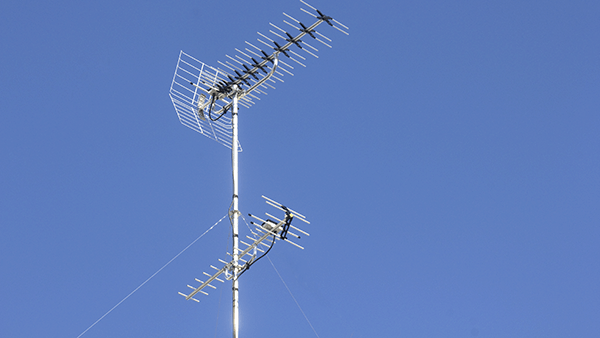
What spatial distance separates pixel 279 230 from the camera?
17.6 meters

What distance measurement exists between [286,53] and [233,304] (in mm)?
6624

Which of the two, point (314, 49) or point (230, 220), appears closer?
point (230, 220)

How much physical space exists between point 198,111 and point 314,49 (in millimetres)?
3340

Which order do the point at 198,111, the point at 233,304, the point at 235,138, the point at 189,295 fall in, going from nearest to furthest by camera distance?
1. the point at 233,304
2. the point at 189,295
3. the point at 235,138
4. the point at 198,111

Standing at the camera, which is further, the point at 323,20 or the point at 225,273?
the point at 323,20

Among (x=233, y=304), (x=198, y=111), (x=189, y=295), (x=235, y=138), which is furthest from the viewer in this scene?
(x=198, y=111)

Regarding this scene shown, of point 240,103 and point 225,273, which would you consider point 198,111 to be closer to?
point 240,103

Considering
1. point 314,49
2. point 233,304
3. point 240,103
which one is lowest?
point 233,304

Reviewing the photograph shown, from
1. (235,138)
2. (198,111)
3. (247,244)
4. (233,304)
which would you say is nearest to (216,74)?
(198,111)

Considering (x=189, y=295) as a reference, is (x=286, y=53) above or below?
above

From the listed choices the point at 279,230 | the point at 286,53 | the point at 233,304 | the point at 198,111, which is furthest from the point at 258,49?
the point at 233,304

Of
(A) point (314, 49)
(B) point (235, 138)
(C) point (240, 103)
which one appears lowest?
(B) point (235, 138)

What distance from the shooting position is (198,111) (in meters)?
21.5

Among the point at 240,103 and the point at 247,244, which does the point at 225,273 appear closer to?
the point at 247,244
